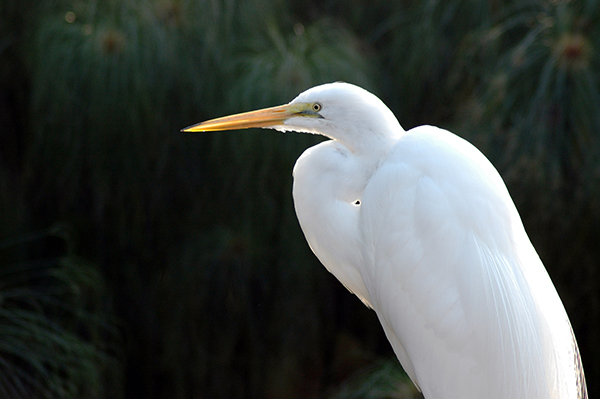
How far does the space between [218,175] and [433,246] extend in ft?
3.24

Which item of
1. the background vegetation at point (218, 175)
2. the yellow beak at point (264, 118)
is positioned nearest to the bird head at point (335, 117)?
the yellow beak at point (264, 118)

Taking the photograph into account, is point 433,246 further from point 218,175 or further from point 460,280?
point 218,175

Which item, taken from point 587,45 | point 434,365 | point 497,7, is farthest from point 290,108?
point 497,7

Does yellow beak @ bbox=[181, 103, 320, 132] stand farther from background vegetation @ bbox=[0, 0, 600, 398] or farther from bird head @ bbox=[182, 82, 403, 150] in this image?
background vegetation @ bbox=[0, 0, 600, 398]

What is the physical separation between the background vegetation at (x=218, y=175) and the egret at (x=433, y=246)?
66 centimetres

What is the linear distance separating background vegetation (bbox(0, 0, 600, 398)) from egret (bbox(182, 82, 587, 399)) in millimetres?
660

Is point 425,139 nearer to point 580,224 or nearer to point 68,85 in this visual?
point 580,224

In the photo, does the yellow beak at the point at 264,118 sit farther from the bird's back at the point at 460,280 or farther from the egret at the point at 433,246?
the bird's back at the point at 460,280

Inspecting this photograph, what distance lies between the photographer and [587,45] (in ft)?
4.73

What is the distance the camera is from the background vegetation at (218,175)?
58.7 inches

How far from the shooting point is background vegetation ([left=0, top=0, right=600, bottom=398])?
1.49 m

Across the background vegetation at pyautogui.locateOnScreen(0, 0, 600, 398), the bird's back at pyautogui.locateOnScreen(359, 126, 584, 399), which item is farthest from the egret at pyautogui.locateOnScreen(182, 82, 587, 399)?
the background vegetation at pyautogui.locateOnScreen(0, 0, 600, 398)

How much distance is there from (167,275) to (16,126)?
0.60m

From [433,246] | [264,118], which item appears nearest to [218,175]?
[264,118]
